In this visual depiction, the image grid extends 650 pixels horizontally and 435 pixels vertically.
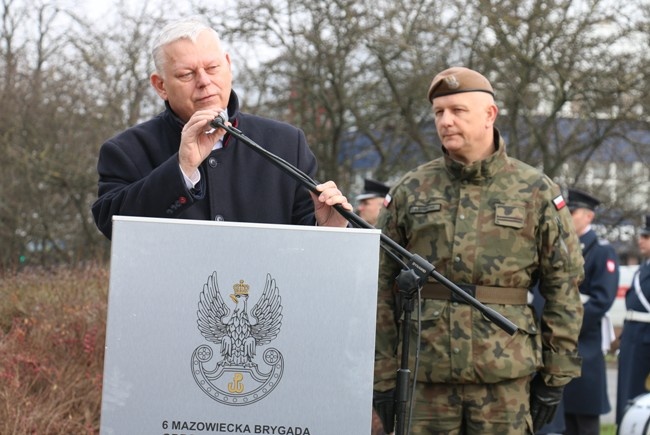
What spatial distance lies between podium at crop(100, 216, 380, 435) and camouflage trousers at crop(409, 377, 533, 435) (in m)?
2.00

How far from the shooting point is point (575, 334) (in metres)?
4.64

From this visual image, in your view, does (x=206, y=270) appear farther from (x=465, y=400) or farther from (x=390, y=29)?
(x=390, y=29)

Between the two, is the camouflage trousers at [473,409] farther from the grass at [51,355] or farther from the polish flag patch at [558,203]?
the grass at [51,355]

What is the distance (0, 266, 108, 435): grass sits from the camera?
5.91 meters

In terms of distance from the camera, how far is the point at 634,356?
9.02m

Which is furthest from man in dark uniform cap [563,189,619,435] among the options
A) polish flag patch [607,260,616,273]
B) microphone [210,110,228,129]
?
microphone [210,110,228,129]

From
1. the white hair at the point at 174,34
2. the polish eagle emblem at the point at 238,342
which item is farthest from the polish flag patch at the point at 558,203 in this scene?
the polish eagle emblem at the point at 238,342

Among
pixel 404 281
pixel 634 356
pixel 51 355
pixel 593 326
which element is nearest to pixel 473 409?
pixel 404 281

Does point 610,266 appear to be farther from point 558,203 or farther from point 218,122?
point 218,122

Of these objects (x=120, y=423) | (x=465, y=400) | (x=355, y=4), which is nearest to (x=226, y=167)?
(x=120, y=423)

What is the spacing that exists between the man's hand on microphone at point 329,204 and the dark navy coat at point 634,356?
620cm

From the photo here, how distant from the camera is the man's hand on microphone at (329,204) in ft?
9.68

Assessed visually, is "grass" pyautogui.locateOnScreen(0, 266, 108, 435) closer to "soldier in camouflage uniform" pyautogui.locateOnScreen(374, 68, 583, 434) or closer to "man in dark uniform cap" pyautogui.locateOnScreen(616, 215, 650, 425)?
"soldier in camouflage uniform" pyautogui.locateOnScreen(374, 68, 583, 434)

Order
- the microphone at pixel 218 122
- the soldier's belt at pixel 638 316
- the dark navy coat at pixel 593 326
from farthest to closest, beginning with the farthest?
1. the soldier's belt at pixel 638 316
2. the dark navy coat at pixel 593 326
3. the microphone at pixel 218 122
